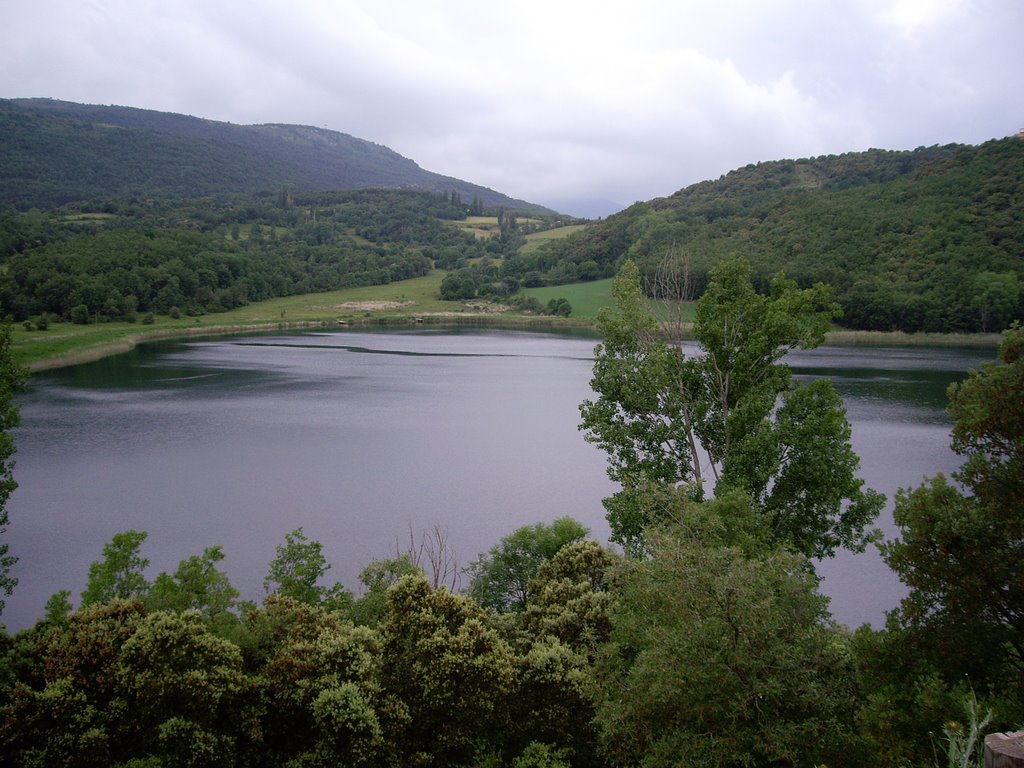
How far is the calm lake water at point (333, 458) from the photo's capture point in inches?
1029

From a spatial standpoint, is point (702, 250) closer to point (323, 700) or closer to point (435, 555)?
point (435, 555)

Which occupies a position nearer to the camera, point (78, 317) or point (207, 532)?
point (207, 532)

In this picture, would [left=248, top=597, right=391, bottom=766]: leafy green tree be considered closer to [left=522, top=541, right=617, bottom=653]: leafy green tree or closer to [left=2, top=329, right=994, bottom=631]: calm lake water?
[left=522, top=541, right=617, bottom=653]: leafy green tree

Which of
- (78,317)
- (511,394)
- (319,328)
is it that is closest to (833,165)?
(319,328)

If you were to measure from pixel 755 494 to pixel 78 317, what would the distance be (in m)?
98.0

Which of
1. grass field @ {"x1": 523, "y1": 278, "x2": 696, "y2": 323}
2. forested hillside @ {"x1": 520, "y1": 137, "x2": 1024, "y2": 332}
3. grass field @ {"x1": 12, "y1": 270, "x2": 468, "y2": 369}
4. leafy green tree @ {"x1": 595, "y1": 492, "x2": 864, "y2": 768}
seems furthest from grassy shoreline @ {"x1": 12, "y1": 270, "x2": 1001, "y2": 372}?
leafy green tree @ {"x1": 595, "y1": 492, "x2": 864, "y2": 768}

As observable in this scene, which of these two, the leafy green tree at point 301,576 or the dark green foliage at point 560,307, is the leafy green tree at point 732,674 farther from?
the dark green foliage at point 560,307

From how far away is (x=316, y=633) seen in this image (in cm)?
1256

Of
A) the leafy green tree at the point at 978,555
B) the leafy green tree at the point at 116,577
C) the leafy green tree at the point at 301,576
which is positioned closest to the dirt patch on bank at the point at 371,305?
the leafy green tree at the point at 301,576

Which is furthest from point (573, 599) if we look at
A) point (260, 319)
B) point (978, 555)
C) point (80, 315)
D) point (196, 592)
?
point (260, 319)

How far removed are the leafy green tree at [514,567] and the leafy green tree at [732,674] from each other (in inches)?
418

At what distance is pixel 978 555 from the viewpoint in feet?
29.0

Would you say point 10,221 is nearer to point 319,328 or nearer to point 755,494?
point 319,328

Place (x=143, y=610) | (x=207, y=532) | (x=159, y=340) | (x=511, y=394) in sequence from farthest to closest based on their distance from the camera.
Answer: (x=159, y=340)
(x=511, y=394)
(x=207, y=532)
(x=143, y=610)
